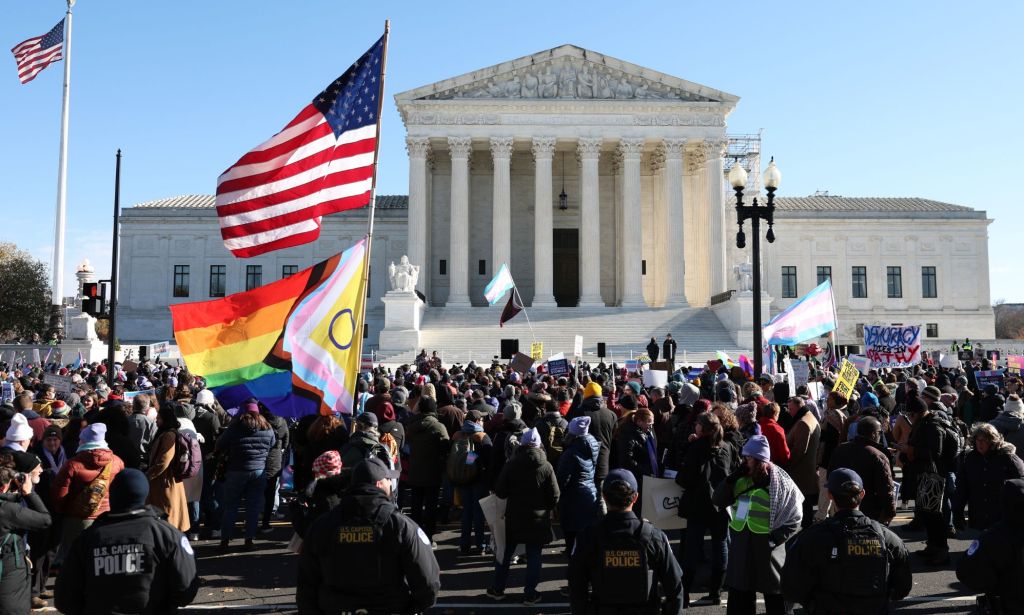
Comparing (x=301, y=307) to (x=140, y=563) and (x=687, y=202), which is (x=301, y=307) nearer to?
(x=140, y=563)

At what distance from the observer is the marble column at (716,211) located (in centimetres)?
4872

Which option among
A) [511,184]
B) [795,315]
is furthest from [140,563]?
[511,184]

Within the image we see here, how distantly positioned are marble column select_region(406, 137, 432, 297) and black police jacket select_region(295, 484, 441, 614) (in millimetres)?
43746

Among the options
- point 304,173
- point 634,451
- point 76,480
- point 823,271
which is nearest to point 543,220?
point 823,271

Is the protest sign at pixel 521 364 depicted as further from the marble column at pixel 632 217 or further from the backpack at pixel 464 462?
the marble column at pixel 632 217

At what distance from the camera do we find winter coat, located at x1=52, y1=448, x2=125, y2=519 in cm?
748

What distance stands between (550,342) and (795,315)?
25547 millimetres

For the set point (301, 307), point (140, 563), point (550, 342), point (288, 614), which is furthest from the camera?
point (550, 342)

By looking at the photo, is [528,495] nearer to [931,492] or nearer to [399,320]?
[931,492]

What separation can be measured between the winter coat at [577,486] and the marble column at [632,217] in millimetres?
40363

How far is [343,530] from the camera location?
15.7 ft

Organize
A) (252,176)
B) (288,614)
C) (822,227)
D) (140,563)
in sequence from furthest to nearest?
(822,227), (252,176), (288,614), (140,563)

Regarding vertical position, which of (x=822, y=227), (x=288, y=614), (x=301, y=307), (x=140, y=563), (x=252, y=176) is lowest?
(x=288, y=614)

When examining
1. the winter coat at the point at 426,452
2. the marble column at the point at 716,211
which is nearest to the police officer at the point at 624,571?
the winter coat at the point at 426,452
